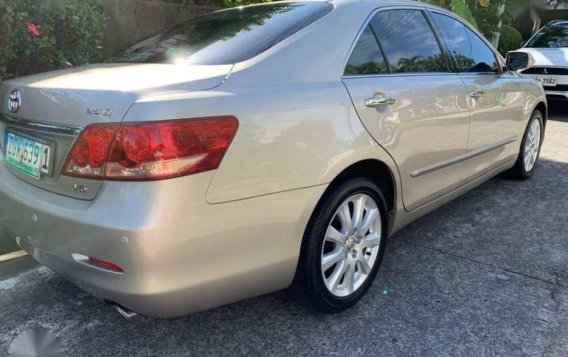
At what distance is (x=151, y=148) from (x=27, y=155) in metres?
0.77

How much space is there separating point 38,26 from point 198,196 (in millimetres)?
3142

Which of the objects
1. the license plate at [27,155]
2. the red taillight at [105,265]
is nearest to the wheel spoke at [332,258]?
the red taillight at [105,265]

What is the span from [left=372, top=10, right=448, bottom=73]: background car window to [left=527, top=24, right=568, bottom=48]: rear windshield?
23.1 ft

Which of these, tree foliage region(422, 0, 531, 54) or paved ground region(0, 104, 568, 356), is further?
tree foliage region(422, 0, 531, 54)

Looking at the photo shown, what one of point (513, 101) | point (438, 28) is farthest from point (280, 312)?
point (513, 101)

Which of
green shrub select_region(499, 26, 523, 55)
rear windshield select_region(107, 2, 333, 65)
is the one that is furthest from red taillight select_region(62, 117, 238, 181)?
green shrub select_region(499, 26, 523, 55)

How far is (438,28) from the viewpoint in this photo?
3332 mm

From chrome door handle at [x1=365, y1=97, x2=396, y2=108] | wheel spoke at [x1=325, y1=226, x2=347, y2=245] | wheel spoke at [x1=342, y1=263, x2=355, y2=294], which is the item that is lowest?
wheel spoke at [x1=342, y1=263, x2=355, y2=294]

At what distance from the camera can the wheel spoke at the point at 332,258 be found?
2418 mm

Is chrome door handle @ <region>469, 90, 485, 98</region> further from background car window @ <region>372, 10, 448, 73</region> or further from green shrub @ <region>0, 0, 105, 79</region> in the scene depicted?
green shrub @ <region>0, 0, 105, 79</region>

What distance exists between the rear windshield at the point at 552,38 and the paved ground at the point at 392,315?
22.3ft

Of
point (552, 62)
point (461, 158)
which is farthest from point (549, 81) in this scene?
point (461, 158)

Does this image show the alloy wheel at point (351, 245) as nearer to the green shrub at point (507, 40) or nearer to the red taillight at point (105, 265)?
the red taillight at point (105, 265)

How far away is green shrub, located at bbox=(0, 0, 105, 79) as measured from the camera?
155 inches
